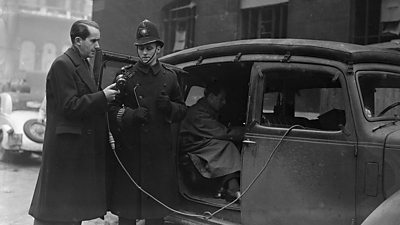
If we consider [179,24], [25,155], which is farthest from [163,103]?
[179,24]

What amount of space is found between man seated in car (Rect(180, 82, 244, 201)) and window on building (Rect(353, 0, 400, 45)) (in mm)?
6133

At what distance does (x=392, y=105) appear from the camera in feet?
11.6

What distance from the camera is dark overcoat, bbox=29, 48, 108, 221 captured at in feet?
10.5

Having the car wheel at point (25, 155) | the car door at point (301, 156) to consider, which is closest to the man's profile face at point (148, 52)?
the car door at point (301, 156)

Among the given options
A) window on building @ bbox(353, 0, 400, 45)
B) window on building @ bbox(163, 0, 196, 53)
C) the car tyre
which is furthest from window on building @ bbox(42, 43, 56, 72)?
window on building @ bbox(353, 0, 400, 45)

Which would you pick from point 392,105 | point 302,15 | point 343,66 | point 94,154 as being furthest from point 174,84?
point 302,15

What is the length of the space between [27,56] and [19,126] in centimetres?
2530

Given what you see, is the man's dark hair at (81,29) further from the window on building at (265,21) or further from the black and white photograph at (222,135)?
the window on building at (265,21)

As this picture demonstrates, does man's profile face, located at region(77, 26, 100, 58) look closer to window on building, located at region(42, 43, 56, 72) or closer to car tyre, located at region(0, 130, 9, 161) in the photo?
car tyre, located at region(0, 130, 9, 161)

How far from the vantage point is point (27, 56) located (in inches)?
1324

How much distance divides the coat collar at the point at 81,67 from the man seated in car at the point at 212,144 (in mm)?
1296

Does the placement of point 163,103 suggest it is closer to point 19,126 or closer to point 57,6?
point 19,126

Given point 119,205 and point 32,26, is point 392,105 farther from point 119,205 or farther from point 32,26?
point 32,26

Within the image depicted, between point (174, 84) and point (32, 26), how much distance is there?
32725mm
